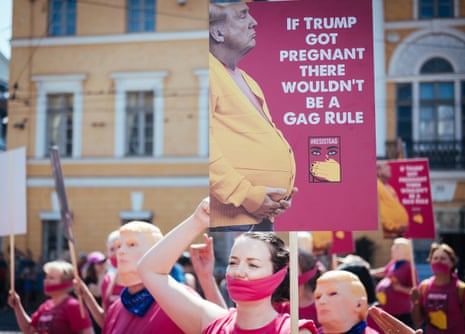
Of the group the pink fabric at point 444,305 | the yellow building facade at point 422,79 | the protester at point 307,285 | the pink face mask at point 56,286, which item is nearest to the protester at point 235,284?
the protester at point 307,285

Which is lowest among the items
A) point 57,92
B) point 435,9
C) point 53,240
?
point 53,240

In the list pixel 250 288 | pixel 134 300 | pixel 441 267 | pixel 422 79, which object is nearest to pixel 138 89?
pixel 422 79

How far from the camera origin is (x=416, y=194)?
277 inches

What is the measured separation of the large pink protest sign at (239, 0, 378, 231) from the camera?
8.89 feet

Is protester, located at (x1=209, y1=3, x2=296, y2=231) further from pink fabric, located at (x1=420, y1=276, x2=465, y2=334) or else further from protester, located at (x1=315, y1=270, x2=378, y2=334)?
A: pink fabric, located at (x1=420, y1=276, x2=465, y2=334)

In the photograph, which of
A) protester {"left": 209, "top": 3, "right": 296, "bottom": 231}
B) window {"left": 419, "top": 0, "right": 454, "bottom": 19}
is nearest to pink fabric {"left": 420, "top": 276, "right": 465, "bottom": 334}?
protester {"left": 209, "top": 3, "right": 296, "bottom": 231}

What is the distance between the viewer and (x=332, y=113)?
2.75 meters

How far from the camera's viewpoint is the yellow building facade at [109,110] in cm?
1752

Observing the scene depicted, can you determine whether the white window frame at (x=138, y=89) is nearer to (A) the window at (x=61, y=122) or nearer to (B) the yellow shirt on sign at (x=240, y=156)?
(A) the window at (x=61, y=122)

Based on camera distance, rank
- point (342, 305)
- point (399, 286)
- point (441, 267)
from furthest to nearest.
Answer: point (399, 286), point (441, 267), point (342, 305)

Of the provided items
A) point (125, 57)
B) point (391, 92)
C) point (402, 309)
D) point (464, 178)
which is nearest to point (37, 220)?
point (125, 57)

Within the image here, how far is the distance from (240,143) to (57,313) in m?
2.75

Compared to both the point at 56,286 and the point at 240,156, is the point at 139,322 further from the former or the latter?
the point at 56,286

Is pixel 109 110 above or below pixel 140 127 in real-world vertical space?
above
